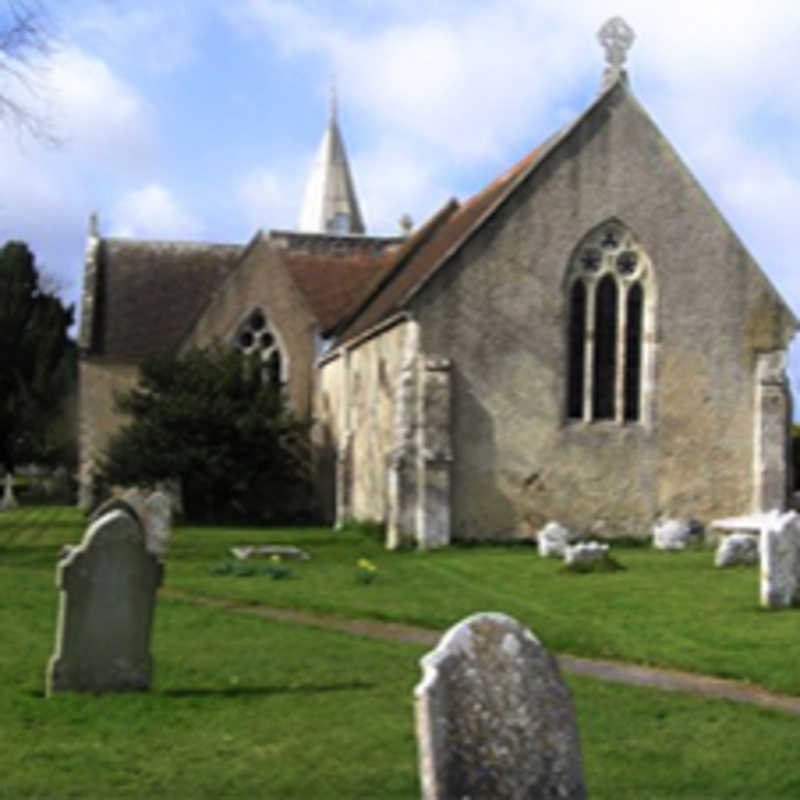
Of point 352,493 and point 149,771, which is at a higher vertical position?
point 352,493

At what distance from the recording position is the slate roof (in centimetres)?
3403

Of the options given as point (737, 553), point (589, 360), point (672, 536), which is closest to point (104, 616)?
point (737, 553)

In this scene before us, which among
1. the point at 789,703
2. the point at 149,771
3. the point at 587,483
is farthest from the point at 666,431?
the point at 149,771

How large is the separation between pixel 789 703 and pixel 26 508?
1214 inches

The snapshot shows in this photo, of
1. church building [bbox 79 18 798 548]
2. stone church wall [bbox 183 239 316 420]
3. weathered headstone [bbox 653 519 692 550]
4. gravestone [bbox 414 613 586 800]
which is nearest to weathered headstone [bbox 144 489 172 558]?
church building [bbox 79 18 798 548]

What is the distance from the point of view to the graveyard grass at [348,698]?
6758 mm

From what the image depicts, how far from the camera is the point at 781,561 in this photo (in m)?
13.1

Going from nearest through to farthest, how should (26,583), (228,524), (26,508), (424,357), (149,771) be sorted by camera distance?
1. (149,771)
2. (26,583)
3. (424,357)
4. (228,524)
5. (26,508)

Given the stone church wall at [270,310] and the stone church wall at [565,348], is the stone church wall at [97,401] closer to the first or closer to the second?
the stone church wall at [270,310]

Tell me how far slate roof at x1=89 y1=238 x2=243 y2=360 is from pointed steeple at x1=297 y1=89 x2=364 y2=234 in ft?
36.1

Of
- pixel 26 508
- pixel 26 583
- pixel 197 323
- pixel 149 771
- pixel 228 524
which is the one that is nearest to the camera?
pixel 149 771

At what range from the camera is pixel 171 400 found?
28453 millimetres

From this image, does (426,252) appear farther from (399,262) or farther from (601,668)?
(601,668)

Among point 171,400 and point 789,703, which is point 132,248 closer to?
point 171,400
